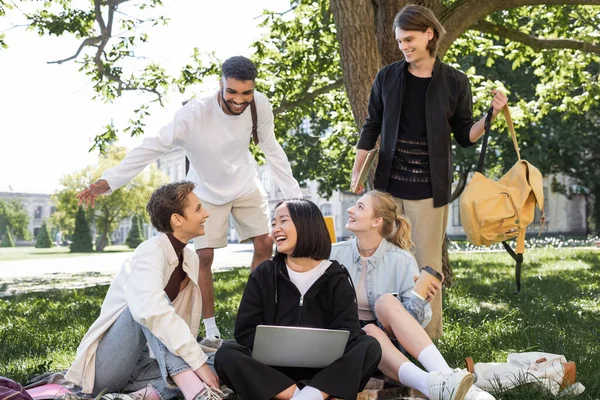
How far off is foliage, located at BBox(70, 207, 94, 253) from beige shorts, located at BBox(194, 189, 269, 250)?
4931cm

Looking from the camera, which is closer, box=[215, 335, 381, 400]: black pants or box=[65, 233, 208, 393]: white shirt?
box=[215, 335, 381, 400]: black pants

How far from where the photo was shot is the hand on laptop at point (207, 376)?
3.32 meters

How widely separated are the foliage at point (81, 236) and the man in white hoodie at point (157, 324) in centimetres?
5087

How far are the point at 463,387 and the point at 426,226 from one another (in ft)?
5.35

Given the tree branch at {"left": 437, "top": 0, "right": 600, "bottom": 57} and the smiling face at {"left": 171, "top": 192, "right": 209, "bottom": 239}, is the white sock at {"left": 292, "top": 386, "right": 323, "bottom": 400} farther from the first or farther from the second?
the tree branch at {"left": 437, "top": 0, "right": 600, "bottom": 57}

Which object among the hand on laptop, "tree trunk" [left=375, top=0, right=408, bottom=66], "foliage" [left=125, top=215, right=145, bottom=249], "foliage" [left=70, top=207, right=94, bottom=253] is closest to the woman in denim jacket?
the hand on laptop

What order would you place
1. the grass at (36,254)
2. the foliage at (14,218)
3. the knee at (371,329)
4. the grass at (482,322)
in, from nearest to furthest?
1. the knee at (371,329)
2. the grass at (482,322)
3. the grass at (36,254)
4. the foliage at (14,218)

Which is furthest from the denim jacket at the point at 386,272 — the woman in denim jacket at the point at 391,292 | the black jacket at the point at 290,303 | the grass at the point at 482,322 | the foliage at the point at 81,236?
the foliage at the point at 81,236

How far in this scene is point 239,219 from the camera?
5.55 m

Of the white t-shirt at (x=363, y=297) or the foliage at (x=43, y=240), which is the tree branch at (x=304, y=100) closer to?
the white t-shirt at (x=363, y=297)

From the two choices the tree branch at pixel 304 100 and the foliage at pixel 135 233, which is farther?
the foliage at pixel 135 233

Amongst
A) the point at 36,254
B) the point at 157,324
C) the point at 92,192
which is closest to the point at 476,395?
the point at 157,324

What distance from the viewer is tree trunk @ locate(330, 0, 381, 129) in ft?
25.5

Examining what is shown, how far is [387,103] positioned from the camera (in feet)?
15.4
